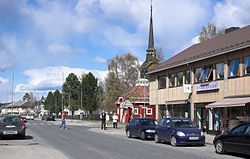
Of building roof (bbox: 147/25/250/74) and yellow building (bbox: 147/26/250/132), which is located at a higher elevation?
building roof (bbox: 147/25/250/74)

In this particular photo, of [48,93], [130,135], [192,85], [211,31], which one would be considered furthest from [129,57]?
[48,93]

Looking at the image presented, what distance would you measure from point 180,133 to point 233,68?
949 cm

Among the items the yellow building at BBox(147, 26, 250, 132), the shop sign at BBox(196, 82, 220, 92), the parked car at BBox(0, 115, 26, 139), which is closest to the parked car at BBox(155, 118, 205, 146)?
the yellow building at BBox(147, 26, 250, 132)

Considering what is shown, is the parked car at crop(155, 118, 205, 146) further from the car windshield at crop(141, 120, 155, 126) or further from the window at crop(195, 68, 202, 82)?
the window at crop(195, 68, 202, 82)

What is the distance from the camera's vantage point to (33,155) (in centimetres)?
1285

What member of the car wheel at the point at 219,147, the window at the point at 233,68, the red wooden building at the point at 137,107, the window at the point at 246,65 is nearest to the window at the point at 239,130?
the car wheel at the point at 219,147

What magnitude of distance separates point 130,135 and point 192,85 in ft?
28.9

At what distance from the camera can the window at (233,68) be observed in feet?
80.5

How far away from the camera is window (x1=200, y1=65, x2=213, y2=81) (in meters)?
27.9

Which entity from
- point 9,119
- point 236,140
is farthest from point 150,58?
point 236,140

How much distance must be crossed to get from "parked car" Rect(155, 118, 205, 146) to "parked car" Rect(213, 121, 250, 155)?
286cm

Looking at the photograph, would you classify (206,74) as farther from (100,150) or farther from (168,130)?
(100,150)

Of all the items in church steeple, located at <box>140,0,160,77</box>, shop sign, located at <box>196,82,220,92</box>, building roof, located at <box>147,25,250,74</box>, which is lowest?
shop sign, located at <box>196,82,220,92</box>

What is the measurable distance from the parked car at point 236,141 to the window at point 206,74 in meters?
13.6
